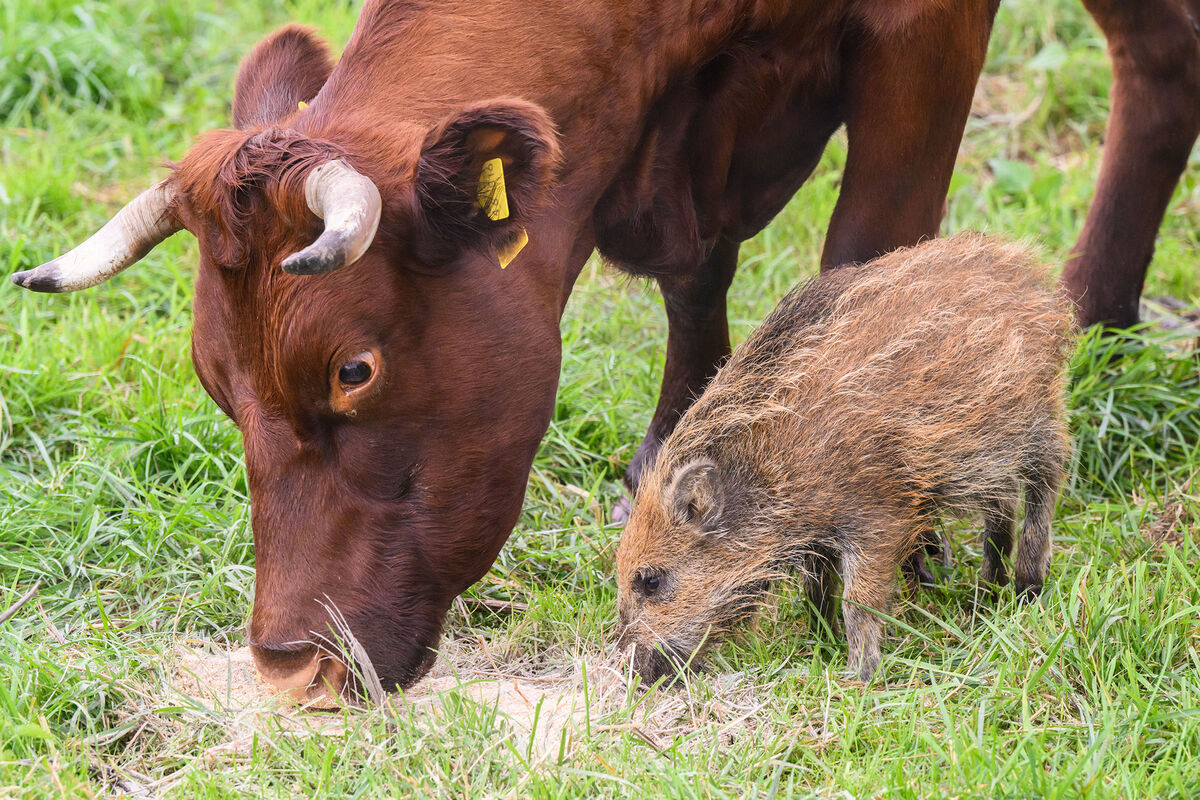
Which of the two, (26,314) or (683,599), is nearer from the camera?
(683,599)

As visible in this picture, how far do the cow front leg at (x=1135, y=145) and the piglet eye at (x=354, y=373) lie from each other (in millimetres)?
3012

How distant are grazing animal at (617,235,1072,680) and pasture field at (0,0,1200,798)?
7.8 inches

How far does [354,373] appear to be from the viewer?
3.01 meters

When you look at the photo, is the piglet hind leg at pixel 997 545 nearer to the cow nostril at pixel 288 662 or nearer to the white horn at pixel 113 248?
the cow nostril at pixel 288 662

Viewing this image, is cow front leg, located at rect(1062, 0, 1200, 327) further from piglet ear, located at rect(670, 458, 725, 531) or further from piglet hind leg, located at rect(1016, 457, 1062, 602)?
piglet ear, located at rect(670, 458, 725, 531)

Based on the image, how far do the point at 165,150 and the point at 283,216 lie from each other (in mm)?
4225

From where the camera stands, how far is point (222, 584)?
13.1 ft

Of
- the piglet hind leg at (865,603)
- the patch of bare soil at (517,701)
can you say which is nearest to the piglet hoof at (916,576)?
the piglet hind leg at (865,603)

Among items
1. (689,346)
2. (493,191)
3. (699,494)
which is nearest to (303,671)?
(699,494)

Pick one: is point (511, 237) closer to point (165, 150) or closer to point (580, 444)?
point (580, 444)

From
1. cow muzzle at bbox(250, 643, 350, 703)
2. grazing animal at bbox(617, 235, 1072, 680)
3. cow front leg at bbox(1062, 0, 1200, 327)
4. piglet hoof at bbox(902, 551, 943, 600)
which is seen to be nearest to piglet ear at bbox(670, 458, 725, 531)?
grazing animal at bbox(617, 235, 1072, 680)

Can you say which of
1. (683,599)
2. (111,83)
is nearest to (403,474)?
(683,599)

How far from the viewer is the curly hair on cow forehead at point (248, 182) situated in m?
2.91

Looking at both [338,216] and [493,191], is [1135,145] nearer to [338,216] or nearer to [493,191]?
[493,191]
